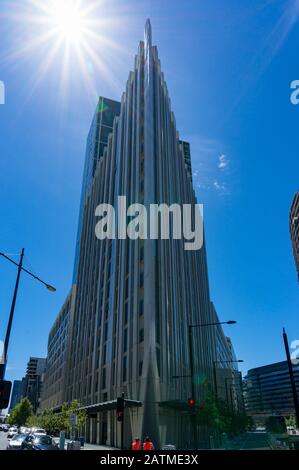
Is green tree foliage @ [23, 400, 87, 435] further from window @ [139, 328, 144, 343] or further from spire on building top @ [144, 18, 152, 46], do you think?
spire on building top @ [144, 18, 152, 46]

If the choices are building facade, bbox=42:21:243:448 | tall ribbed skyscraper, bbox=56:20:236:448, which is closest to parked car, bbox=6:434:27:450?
building facade, bbox=42:21:243:448

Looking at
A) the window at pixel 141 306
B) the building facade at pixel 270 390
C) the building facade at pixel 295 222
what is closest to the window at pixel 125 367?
the window at pixel 141 306

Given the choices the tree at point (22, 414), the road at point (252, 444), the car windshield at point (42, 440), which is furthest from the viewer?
the tree at point (22, 414)

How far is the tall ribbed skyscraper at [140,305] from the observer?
3738 cm

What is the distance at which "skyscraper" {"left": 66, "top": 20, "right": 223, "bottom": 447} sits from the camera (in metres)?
37.4

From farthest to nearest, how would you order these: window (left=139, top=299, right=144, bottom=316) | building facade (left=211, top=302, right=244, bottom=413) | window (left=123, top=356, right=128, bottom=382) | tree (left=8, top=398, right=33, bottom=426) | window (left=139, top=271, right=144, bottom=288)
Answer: tree (left=8, top=398, right=33, bottom=426)
building facade (left=211, top=302, right=244, bottom=413)
window (left=139, top=271, right=144, bottom=288)
window (left=139, top=299, right=144, bottom=316)
window (left=123, top=356, right=128, bottom=382)

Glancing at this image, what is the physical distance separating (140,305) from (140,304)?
0.13m

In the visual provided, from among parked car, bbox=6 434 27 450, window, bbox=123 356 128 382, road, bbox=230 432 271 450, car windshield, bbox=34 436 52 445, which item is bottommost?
road, bbox=230 432 271 450

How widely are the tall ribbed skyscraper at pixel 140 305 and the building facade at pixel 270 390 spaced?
328 feet

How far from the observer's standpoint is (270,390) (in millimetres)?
161750

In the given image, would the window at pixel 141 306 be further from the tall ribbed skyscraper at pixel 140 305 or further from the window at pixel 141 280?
the window at pixel 141 280

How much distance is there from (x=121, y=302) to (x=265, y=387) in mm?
150951

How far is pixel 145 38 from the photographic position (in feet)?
214

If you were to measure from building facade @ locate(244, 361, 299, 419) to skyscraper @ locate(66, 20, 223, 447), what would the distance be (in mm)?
98810
